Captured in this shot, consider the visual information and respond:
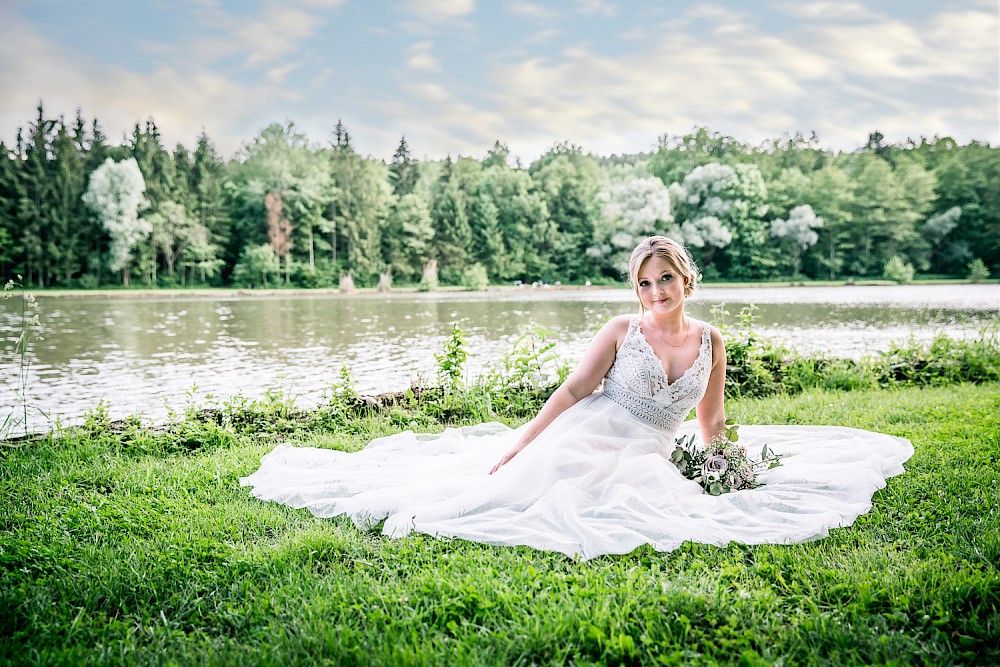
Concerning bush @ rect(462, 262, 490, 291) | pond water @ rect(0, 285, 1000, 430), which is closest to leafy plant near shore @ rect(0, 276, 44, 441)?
pond water @ rect(0, 285, 1000, 430)

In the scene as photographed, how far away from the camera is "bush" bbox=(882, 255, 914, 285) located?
135 feet

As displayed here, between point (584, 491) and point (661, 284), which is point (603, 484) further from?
point (661, 284)

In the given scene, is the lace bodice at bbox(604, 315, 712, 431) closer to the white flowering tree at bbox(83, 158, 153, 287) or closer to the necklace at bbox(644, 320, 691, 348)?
the necklace at bbox(644, 320, 691, 348)

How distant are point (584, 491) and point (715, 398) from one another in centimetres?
119

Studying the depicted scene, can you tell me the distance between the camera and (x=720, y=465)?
12.1 feet

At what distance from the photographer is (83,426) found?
17.2 feet

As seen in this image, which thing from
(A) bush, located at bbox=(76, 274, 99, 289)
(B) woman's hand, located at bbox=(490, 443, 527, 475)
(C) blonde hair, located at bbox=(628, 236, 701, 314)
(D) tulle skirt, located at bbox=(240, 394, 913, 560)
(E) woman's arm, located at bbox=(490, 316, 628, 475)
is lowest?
(D) tulle skirt, located at bbox=(240, 394, 913, 560)

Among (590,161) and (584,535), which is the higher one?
(590,161)

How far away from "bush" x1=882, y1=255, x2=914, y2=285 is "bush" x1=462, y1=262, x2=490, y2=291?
26401 mm

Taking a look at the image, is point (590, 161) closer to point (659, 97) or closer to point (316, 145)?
point (659, 97)

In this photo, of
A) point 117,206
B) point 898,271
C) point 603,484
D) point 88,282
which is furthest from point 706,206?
point 603,484

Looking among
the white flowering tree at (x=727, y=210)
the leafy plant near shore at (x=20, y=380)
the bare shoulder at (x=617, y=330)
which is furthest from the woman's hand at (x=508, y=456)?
the white flowering tree at (x=727, y=210)

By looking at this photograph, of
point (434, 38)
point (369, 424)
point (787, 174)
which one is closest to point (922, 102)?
point (787, 174)

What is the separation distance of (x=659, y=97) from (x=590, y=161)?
26.8ft
